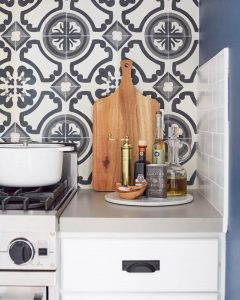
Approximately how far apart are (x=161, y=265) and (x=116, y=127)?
2.20ft

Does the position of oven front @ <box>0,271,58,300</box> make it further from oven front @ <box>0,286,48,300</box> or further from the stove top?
the stove top

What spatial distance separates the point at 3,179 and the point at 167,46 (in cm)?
88

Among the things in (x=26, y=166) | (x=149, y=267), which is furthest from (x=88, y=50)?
(x=149, y=267)

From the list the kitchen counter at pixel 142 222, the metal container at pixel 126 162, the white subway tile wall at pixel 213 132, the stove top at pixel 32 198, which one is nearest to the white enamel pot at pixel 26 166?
the stove top at pixel 32 198

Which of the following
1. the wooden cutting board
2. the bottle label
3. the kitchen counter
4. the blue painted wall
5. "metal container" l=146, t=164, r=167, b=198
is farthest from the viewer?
the wooden cutting board

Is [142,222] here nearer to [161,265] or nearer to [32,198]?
[161,265]

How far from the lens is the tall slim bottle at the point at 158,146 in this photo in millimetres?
1685

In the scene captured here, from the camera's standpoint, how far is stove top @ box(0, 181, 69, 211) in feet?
4.38

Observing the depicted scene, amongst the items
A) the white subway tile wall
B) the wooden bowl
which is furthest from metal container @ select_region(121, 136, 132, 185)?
the white subway tile wall

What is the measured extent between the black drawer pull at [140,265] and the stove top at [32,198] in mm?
276

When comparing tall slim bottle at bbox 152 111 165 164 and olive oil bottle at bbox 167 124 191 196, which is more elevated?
tall slim bottle at bbox 152 111 165 164

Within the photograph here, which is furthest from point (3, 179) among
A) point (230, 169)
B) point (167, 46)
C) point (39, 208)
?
point (167, 46)

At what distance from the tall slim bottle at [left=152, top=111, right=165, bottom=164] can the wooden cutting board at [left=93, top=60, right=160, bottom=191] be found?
88 mm

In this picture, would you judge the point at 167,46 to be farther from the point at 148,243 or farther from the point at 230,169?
the point at 148,243
